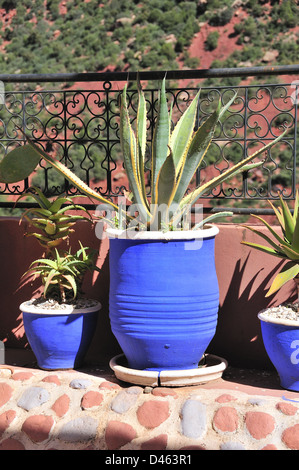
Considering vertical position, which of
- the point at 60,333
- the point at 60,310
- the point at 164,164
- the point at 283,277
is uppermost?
the point at 164,164

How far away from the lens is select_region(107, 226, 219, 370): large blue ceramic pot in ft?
12.8

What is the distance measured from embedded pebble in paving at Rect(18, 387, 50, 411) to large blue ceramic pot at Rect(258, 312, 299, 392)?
1291mm

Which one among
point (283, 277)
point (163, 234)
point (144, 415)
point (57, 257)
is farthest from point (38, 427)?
point (283, 277)

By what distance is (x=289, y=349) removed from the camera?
12.3 feet

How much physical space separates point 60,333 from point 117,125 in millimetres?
1496

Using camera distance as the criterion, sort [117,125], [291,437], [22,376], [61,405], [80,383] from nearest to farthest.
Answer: [291,437], [61,405], [80,383], [22,376], [117,125]

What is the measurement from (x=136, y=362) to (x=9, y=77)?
2.29m

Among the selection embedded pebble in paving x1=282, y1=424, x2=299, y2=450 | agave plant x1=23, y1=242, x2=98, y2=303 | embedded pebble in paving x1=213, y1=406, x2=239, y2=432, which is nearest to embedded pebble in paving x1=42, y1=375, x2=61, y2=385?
agave plant x1=23, y1=242, x2=98, y2=303

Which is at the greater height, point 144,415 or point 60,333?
point 60,333

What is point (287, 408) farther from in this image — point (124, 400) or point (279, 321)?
point (124, 400)

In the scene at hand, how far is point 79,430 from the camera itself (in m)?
3.66

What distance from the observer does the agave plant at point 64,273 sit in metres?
4.39
